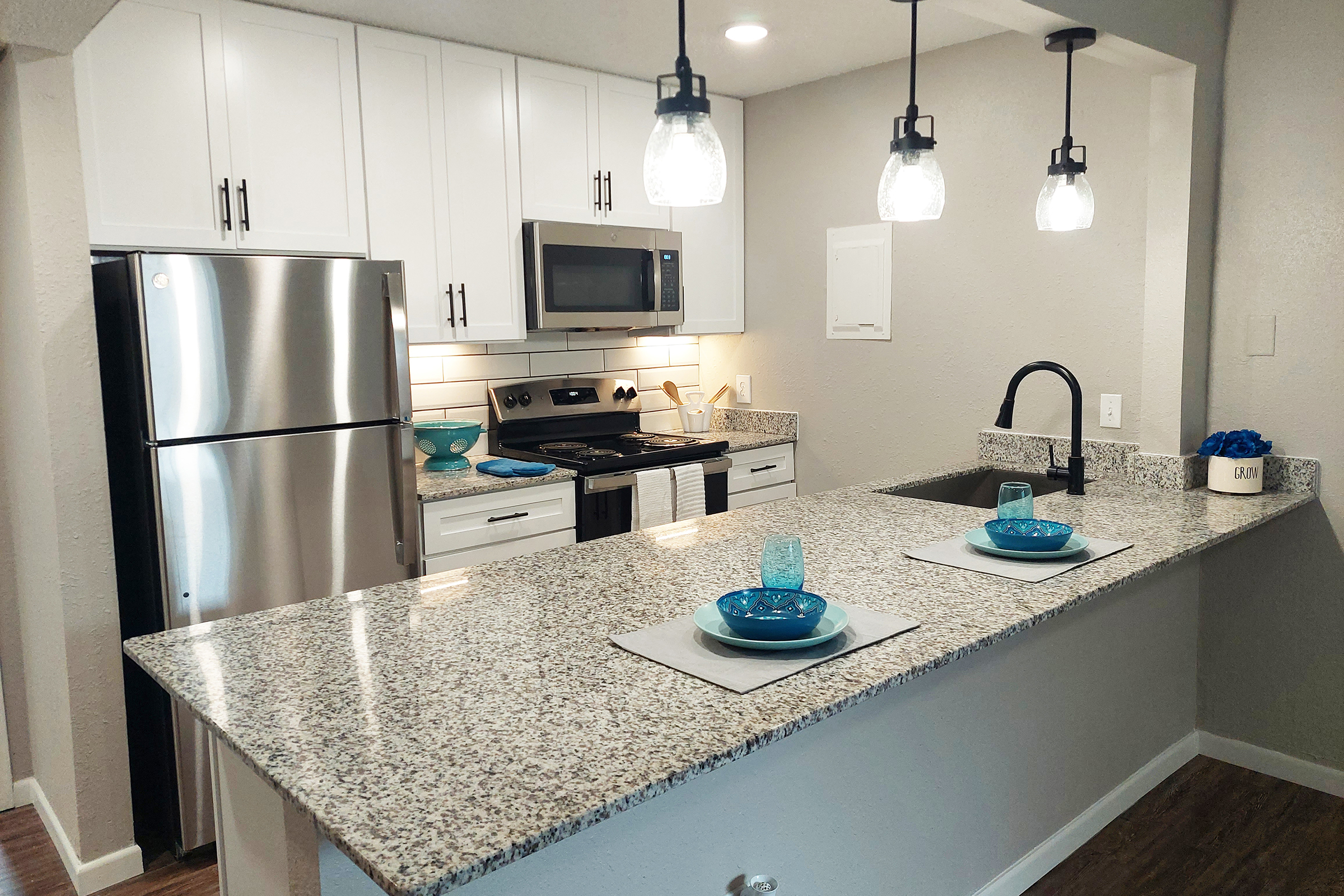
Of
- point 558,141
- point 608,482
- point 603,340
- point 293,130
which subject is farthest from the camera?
point 603,340

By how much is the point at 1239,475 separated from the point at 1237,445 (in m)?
0.08

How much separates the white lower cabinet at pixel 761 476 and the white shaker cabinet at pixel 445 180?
1.04 meters

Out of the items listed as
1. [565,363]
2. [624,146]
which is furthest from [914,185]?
[565,363]

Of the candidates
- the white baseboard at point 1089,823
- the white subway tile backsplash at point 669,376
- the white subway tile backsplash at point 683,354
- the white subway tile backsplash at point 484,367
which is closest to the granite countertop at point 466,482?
the white subway tile backsplash at point 484,367

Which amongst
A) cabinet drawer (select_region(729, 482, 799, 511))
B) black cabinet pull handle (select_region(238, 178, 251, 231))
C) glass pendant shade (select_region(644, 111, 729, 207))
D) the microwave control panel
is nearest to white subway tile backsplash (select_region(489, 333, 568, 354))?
the microwave control panel

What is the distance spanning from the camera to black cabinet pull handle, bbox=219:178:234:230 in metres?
2.68

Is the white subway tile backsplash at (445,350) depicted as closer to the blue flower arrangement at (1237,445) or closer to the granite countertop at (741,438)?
the granite countertop at (741,438)

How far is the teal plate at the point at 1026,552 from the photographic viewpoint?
1.94m

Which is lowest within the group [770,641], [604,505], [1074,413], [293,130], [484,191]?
[604,505]

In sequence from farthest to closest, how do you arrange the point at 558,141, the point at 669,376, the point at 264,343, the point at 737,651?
1. the point at 669,376
2. the point at 558,141
3. the point at 264,343
4. the point at 737,651

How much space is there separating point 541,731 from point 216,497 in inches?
63.9

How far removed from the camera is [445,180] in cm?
317

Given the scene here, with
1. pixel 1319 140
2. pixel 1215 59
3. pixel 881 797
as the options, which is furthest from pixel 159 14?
pixel 1319 140

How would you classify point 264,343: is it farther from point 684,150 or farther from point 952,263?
point 952,263
